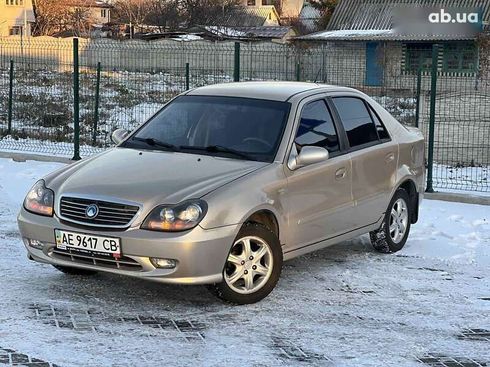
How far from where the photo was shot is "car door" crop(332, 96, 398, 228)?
700cm

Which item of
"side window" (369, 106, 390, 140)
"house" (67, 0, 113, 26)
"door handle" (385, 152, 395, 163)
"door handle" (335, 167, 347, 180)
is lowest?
"door handle" (335, 167, 347, 180)

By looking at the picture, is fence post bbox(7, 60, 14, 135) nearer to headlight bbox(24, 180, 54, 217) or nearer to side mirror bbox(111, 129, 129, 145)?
side mirror bbox(111, 129, 129, 145)

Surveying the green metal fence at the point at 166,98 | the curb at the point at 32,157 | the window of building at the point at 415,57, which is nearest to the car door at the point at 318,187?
the green metal fence at the point at 166,98

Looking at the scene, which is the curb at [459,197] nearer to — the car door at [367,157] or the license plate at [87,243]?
the car door at [367,157]

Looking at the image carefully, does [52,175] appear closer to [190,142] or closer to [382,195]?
[190,142]

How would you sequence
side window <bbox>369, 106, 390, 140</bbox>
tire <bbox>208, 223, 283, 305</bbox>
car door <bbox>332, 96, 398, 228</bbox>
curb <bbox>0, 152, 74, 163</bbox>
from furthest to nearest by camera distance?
curb <bbox>0, 152, 74, 163</bbox> < side window <bbox>369, 106, 390, 140</bbox> < car door <bbox>332, 96, 398, 228</bbox> < tire <bbox>208, 223, 283, 305</bbox>

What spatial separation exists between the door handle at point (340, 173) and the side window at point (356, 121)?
35cm

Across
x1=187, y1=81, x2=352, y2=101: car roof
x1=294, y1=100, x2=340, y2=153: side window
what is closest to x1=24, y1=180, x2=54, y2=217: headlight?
x1=187, y1=81, x2=352, y2=101: car roof

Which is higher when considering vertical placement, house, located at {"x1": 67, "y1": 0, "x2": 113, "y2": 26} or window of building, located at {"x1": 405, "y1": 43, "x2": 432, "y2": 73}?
house, located at {"x1": 67, "y1": 0, "x2": 113, "y2": 26}

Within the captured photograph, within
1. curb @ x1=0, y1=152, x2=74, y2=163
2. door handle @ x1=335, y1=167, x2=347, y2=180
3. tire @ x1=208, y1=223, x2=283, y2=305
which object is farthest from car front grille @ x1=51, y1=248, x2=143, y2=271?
curb @ x1=0, y1=152, x2=74, y2=163

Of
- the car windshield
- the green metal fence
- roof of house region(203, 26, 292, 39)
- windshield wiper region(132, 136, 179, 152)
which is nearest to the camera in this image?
the car windshield

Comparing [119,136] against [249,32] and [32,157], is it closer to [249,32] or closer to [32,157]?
[32,157]

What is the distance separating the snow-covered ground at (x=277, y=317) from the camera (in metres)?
4.81

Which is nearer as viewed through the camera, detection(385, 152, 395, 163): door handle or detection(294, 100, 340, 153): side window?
detection(294, 100, 340, 153): side window
